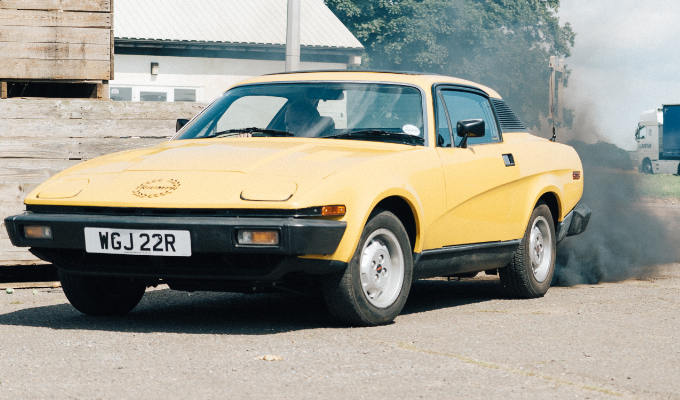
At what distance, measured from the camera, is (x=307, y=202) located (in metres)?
5.96

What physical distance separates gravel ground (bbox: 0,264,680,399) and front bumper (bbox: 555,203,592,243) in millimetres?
911

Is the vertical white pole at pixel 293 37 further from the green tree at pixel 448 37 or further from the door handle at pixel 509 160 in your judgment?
the green tree at pixel 448 37

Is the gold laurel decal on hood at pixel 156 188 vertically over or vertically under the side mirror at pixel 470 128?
under

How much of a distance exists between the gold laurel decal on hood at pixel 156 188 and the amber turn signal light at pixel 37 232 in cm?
54

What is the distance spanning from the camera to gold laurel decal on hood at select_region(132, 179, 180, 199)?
6.21m

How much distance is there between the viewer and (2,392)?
15.5 ft

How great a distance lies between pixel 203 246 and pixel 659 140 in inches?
2041

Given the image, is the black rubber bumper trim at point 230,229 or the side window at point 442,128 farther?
the side window at point 442,128

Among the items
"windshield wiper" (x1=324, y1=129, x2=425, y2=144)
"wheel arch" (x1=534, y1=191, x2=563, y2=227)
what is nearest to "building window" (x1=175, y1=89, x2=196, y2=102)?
"wheel arch" (x1=534, y1=191, x2=563, y2=227)

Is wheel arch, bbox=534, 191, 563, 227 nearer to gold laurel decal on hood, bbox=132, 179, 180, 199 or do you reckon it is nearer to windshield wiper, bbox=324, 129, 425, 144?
windshield wiper, bbox=324, 129, 425, 144

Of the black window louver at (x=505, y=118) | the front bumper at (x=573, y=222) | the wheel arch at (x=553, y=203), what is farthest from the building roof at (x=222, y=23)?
the wheel arch at (x=553, y=203)

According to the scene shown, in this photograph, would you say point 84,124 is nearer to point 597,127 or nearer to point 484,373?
point 484,373

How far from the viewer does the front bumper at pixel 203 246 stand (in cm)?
593

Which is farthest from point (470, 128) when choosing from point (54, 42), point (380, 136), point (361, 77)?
point (54, 42)
